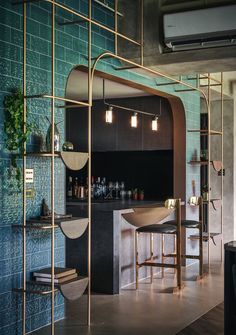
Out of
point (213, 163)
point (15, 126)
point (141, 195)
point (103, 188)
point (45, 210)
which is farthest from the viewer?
point (103, 188)

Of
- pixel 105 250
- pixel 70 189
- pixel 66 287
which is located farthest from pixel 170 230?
pixel 70 189

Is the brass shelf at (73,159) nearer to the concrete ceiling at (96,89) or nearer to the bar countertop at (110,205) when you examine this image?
the bar countertop at (110,205)

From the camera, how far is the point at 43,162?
452 cm

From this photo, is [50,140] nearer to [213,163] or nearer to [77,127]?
[213,163]

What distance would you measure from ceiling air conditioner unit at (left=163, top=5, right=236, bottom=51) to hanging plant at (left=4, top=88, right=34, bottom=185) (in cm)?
191

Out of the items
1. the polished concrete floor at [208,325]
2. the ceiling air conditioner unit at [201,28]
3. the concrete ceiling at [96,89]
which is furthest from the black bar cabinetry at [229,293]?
the concrete ceiling at [96,89]

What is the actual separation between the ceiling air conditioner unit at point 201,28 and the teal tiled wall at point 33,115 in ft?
2.48

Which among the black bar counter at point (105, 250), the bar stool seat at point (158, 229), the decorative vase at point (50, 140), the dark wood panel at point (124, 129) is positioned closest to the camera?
the decorative vase at point (50, 140)

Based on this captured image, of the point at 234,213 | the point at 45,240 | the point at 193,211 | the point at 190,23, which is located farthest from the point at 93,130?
the point at 45,240

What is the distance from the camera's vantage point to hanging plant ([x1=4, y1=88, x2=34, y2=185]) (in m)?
4.05

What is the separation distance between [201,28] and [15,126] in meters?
2.19

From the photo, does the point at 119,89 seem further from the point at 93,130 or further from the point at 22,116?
the point at 22,116

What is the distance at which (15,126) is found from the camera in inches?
159

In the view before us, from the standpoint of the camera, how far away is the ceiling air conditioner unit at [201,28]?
5098 millimetres
